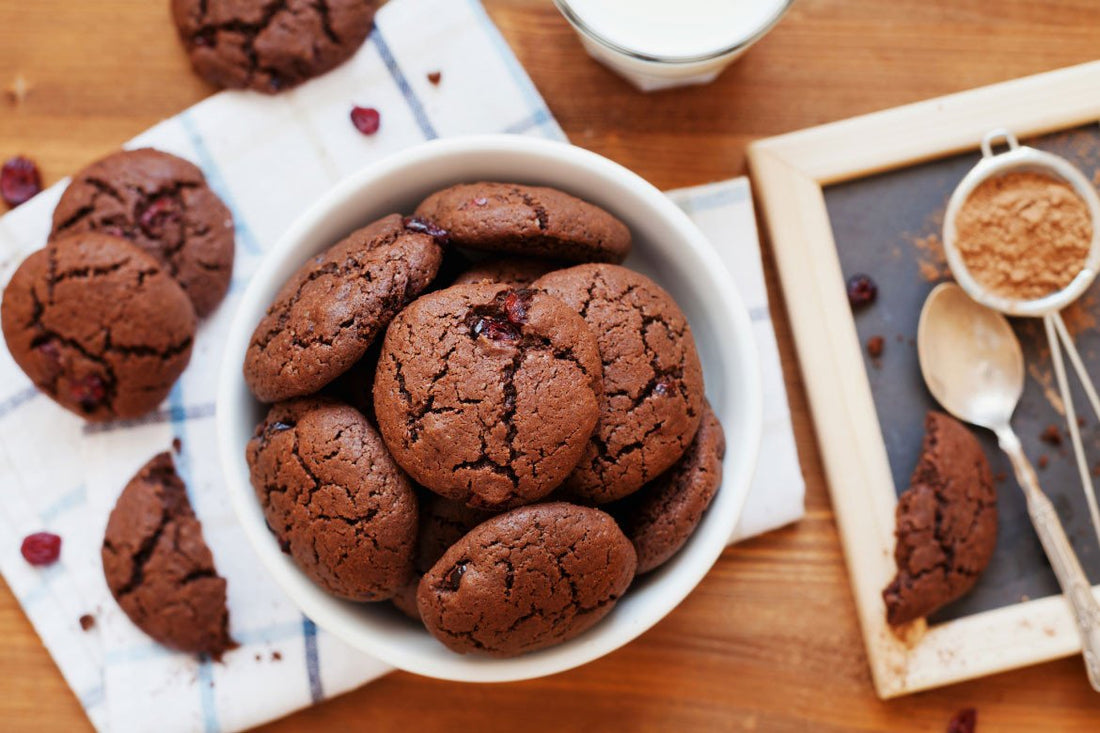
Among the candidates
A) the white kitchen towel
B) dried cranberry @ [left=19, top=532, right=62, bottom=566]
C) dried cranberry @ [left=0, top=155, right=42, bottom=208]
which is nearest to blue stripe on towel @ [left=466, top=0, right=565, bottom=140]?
the white kitchen towel

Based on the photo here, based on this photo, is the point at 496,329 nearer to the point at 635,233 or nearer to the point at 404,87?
the point at 635,233

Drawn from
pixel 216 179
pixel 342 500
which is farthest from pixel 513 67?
pixel 342 500

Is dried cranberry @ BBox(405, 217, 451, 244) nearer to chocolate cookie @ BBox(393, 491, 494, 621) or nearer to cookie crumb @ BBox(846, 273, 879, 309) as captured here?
chocolate cookie @ BBox(393, 491, 494, 621)

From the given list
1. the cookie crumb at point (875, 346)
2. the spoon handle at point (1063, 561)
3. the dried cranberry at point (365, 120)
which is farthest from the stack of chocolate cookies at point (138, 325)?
the spoon handle at point (1063, 561)

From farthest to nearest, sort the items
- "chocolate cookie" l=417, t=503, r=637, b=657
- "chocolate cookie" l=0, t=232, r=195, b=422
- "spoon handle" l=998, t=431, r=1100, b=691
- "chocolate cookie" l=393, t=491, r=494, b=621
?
"spoon handle" l=998, t=431, r=1100, b=691, "chocolate cookie" l=0, t=232, r=195, b=422, "chocolate cookie" l=393, t=491, r=494, b=621, "chocolate cookie" l=417, t=503, r=637, b=657

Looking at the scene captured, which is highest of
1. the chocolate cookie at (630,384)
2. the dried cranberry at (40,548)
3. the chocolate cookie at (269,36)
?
the chocolate cookie at (269,36)

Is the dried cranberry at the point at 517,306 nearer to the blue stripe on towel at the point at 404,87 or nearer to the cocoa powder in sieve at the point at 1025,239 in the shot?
the blue stripe on towel at the point at 404,87
